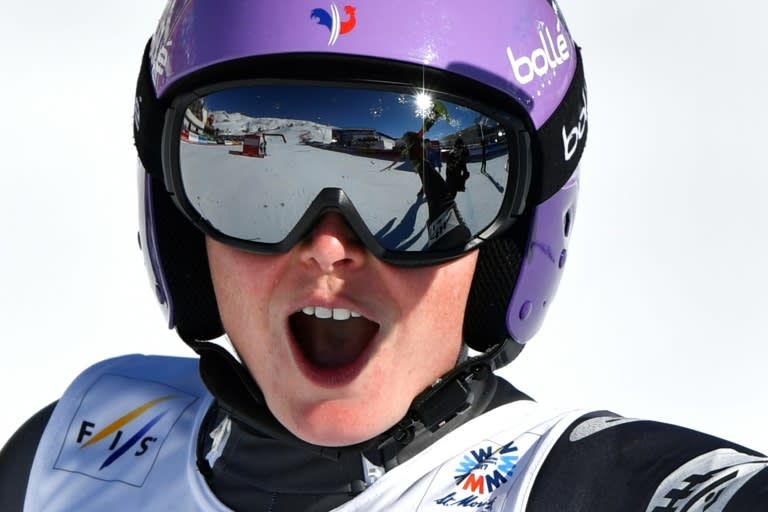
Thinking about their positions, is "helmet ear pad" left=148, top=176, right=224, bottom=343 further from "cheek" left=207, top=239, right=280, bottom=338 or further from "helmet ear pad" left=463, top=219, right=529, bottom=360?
"helmet ear pad" left=463, top=219, right=529, bottom=360

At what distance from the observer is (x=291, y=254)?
1986mm

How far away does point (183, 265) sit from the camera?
2.36 m

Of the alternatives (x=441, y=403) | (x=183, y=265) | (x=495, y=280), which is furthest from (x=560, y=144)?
(x=183, y=265)

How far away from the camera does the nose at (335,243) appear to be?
1947 mm

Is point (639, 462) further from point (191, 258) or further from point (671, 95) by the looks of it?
point (671, 95)

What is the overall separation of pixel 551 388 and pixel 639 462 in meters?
1.75

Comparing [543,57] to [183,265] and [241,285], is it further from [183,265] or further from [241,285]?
[183,265]

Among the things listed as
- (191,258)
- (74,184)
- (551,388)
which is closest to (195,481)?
(191,258)

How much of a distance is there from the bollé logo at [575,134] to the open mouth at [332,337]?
467 millimetres

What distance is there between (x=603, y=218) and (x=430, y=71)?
7.08 feet

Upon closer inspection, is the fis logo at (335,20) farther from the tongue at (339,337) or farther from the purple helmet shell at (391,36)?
the tongue at (339,337)

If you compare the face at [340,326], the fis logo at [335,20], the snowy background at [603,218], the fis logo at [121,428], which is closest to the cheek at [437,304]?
the face at [340,326]

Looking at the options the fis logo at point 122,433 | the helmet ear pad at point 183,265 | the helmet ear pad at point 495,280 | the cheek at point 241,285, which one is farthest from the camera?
the fis logo at point 122,433

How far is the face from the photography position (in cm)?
196
